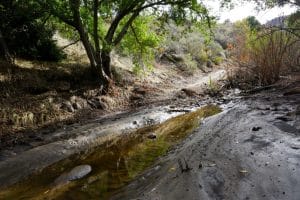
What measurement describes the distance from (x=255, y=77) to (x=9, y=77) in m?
9.52

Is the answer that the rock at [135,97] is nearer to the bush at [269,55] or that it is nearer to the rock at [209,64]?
the bush at [269,55]

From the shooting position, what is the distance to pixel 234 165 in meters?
5.41

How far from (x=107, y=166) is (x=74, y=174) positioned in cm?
73

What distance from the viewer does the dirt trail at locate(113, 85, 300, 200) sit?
4.54 m

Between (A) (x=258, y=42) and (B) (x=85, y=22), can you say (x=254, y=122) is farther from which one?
(B) (x=85, y=22)

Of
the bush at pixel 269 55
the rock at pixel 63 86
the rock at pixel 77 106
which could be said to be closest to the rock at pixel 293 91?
the bush at pixel 269 55

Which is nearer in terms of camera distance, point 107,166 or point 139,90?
point 107,166

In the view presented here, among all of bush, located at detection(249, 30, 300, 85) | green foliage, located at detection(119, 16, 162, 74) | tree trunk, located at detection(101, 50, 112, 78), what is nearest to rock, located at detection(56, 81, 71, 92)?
tree trunk, located at detection(101, 50, 112, 78)

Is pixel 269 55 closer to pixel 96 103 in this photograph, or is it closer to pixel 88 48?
pixel 96 103

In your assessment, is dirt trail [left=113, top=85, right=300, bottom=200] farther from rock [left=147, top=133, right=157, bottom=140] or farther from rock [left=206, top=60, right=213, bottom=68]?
rock [left=206, top=60, right=213, bottom=68]

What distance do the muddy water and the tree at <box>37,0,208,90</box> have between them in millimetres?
4813

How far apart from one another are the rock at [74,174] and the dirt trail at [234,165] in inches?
55.1

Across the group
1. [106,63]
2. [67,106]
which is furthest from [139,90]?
[67,106]

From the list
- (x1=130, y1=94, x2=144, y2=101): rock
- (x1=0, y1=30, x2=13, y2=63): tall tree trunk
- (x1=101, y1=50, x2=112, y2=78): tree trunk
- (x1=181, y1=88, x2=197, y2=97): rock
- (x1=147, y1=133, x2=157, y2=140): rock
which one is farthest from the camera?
(x1=181, y1=88, x2=197, y2=97): rock
